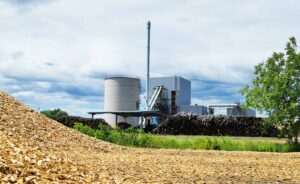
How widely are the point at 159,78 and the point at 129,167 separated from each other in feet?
130

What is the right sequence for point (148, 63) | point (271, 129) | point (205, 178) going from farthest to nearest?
1. point (148, 63)
2. point (271, 129)
3. point (205, 178)

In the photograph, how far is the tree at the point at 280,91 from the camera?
1961 centimetres

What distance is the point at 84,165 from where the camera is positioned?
8.66 meters

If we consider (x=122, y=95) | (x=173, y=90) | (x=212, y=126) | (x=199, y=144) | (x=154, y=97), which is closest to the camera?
(x=199, y=144)

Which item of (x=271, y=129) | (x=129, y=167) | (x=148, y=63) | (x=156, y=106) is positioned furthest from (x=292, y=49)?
(x=156, y=106)

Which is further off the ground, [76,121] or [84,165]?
[76,121]

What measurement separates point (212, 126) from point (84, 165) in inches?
647

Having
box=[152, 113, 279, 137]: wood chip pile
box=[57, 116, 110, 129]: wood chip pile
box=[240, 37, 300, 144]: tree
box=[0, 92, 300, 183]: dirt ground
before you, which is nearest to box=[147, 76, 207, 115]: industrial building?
box=[57, 116, 110, 129]: wood chip pile

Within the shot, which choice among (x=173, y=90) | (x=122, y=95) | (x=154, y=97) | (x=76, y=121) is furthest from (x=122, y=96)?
(x=76, y=121)

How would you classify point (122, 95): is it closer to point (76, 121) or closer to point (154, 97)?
point (154, 97)

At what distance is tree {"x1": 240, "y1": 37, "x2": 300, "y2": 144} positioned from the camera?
64.3 feet

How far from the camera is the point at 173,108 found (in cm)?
4847

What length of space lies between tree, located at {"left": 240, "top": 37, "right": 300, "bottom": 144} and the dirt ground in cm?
761

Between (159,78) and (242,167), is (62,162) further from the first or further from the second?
(159,78)
